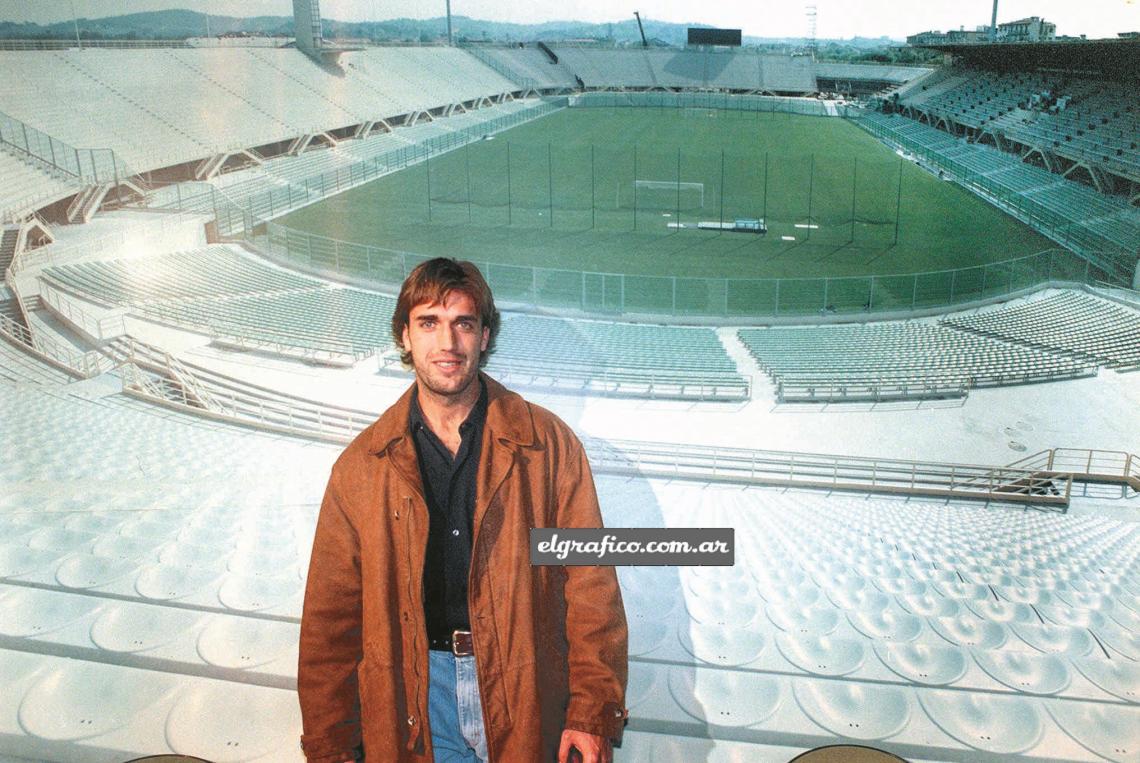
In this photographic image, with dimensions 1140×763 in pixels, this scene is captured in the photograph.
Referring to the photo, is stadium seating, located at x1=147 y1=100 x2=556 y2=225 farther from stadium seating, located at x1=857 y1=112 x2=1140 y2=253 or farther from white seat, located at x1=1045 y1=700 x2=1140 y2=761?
stadium seating, located at x1=857 y1=112 x2=1140 y2=253

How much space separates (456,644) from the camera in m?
1.66

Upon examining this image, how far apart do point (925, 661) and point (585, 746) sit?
50.1 inches

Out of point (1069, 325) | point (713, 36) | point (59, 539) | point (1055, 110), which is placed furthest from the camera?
point (1055, 110)

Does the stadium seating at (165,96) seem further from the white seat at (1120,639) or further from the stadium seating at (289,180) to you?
the white seat at (1120,639)

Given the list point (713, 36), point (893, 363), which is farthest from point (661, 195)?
point (713, 36)

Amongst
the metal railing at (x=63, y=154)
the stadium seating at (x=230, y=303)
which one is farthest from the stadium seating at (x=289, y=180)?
the stadium seating at (x=230, y=303)

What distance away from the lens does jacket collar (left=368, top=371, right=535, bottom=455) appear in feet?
5.26

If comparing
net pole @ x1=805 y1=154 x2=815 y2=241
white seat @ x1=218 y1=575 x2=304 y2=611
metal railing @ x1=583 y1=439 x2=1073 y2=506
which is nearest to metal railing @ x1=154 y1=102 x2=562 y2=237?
white seat @ x1=218 y1=575 x2=304 y2=611

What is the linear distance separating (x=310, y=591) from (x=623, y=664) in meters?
0.59

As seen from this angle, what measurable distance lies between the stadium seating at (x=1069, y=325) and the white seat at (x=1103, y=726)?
75.8 inches

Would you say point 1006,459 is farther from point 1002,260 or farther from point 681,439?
point 1002,260

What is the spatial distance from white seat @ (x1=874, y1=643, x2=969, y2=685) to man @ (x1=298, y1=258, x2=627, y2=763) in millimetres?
1121

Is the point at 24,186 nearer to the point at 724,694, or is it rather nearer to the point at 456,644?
the point at 456,644

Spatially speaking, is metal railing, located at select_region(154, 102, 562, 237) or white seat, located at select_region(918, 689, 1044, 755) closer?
white seat, located at select_region(918, 689, 1044, 755)
